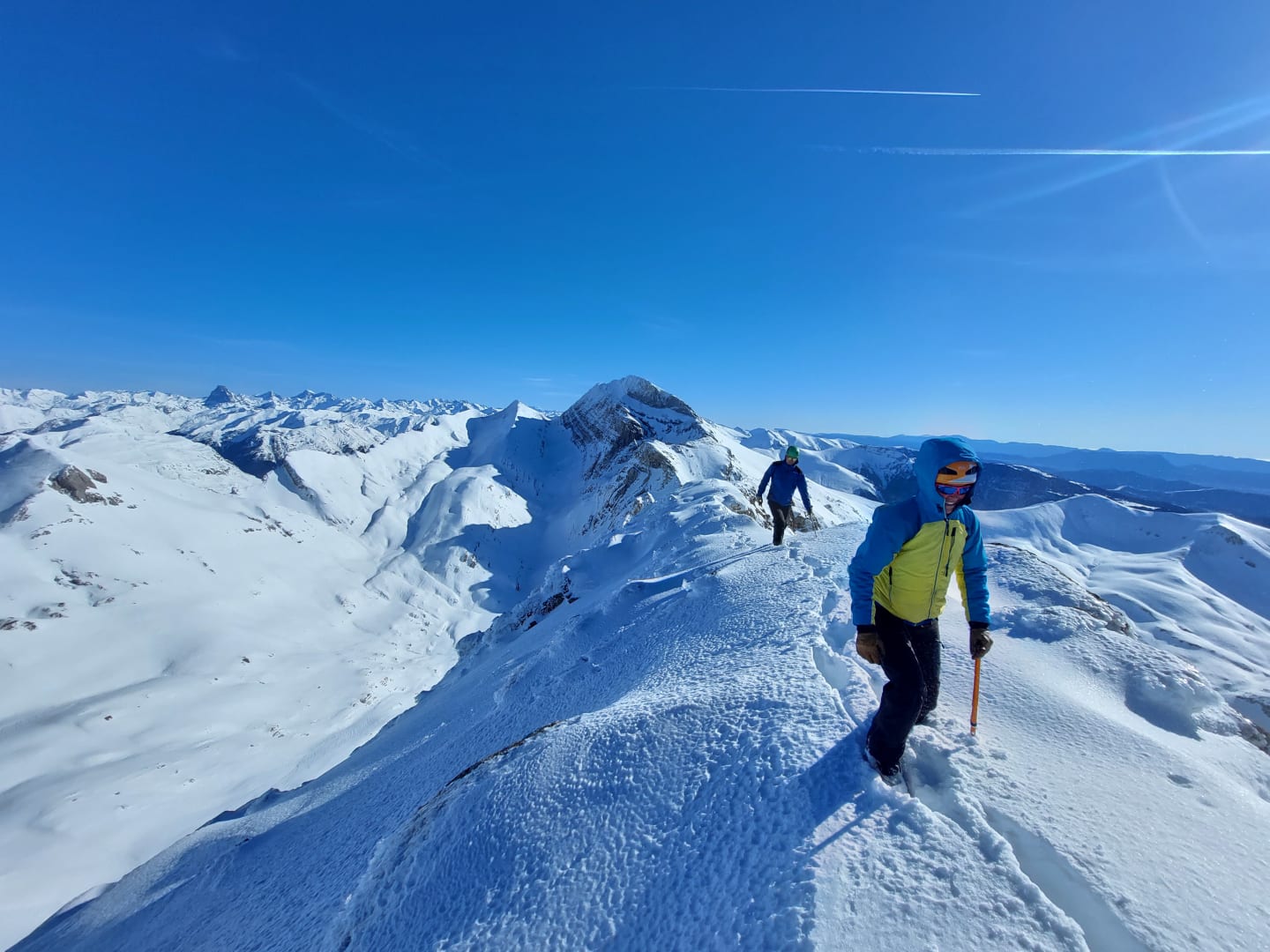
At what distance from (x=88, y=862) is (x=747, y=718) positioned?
183ft

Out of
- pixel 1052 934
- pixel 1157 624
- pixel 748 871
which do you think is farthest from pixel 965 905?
pixel 1157 624

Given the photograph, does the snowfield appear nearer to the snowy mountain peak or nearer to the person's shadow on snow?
the person's shadow on snow

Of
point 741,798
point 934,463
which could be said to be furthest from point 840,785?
point 934,463

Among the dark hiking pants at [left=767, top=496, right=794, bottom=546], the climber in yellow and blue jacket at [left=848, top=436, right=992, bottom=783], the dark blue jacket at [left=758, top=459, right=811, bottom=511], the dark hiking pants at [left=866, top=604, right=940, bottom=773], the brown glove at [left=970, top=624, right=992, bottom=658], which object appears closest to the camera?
the dark hiking pants at [left=866, top=604, right=940, bottom=773]

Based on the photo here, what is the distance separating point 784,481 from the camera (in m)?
13.5

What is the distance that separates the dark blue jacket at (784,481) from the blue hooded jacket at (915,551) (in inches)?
352

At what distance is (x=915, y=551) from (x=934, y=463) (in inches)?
30.5

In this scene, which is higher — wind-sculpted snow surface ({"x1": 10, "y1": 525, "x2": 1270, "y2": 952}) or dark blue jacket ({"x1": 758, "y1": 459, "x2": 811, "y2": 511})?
dark blue jacket ({"x1": 758, "y1": 459, "x2": 811, "y2": 511})

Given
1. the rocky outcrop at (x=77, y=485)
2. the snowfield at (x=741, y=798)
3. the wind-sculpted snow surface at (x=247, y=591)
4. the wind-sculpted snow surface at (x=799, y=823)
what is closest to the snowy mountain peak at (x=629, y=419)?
the wind-sculpted snow surface at (x=247, y=591)

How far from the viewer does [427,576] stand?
4208 inches

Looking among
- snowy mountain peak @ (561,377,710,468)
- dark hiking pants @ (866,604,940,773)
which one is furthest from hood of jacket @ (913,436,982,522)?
snowy mountain peak @ (561,377,710,468)

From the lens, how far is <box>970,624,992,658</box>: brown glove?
457 centimetres

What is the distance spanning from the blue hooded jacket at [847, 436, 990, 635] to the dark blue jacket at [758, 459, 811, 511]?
893 cm

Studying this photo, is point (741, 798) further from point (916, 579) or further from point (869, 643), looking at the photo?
point (916, 579)
